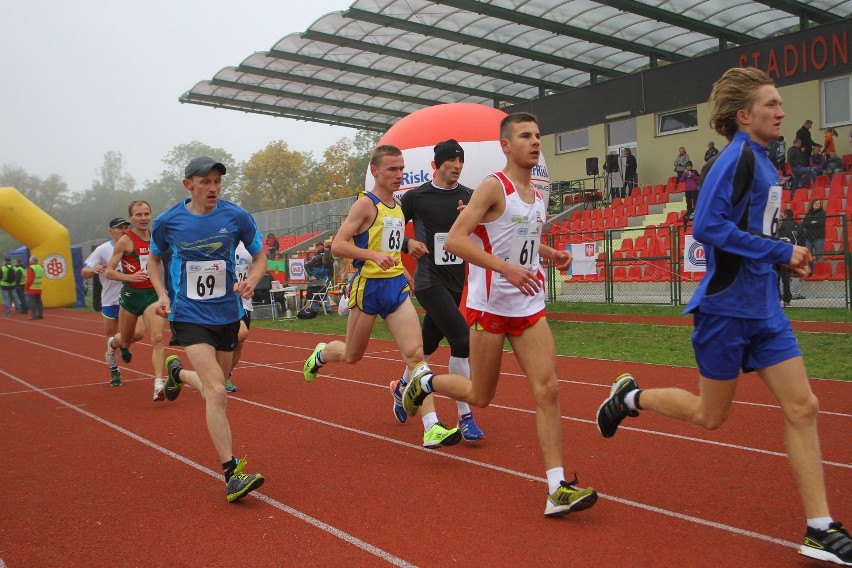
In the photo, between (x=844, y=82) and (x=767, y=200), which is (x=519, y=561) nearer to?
(x=767, y=200)

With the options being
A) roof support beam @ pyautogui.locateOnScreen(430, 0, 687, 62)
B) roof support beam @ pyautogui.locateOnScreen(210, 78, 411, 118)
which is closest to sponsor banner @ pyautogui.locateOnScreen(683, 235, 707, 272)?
roof support beam @ pyautogui.locateOnScreen(430, 0, 687, 62)

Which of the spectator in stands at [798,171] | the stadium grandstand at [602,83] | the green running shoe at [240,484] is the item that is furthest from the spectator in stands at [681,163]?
the green running shoe at [240,484]

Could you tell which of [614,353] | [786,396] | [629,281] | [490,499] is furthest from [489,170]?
[786,396]

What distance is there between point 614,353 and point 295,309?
1245 cm

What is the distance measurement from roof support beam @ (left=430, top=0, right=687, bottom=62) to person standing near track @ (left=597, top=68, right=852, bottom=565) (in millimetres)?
19629

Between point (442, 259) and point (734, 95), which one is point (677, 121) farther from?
point (734, 95)

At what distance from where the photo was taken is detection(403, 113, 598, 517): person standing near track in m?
4.44

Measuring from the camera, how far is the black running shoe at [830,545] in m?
3.45

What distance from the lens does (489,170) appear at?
1263 centimetres

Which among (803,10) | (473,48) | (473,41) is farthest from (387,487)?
(473,48)

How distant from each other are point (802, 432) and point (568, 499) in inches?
49.4

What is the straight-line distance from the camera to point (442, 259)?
21.7ft

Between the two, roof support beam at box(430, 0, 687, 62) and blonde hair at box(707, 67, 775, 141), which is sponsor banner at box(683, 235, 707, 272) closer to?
roof support beam at box(430, 0, 687, 62)

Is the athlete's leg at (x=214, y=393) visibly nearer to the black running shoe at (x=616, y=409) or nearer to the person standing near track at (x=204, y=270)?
the person standing near track at (x=204, y=270)
